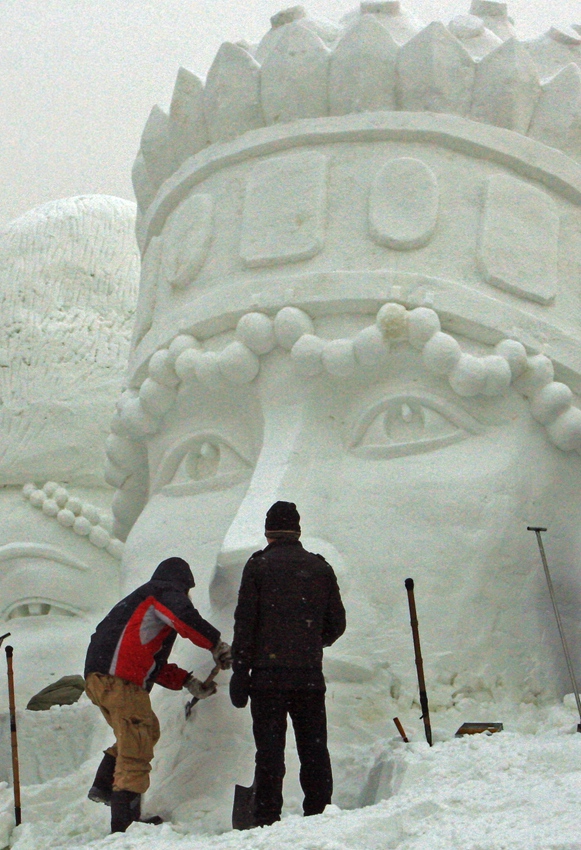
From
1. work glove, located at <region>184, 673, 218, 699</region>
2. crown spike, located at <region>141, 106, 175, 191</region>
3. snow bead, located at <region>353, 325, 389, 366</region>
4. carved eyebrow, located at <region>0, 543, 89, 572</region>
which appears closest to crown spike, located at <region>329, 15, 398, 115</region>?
crown spike, located at <region>141, 106, 175, 191</region>

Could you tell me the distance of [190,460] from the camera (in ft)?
24.9

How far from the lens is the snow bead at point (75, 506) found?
1012cm

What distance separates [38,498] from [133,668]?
442cm

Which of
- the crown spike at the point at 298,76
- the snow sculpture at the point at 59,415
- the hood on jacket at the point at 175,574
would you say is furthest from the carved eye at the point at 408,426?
the snow sculpture at the point at 59,415

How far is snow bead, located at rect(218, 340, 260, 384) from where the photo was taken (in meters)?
7.19

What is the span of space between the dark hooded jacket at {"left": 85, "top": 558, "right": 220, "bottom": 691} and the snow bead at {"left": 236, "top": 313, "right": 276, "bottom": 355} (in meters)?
1.60

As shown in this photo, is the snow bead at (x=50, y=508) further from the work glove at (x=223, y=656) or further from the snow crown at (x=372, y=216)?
the work glove at (x=223, y=656)

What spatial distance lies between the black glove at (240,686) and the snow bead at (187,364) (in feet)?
7.45

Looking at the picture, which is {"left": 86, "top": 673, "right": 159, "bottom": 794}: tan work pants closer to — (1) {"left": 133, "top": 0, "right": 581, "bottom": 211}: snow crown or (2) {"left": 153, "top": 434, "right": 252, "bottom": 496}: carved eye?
(2) {"left": 153, "top": 434, "right": 252, "bottom": 496}: carved eye

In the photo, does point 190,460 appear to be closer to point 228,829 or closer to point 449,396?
point 449,396

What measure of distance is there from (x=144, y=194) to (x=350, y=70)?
1.64m

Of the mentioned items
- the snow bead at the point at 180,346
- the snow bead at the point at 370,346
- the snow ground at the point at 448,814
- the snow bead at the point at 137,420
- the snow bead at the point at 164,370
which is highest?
the snow bead at the point at 180,346

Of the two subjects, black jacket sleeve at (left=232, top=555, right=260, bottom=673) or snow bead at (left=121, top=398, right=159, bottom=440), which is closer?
black jacket sleeve at (left=232, top=555, right=260, bottom=673)

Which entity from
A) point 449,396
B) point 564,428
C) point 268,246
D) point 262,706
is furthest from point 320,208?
point 262,706
